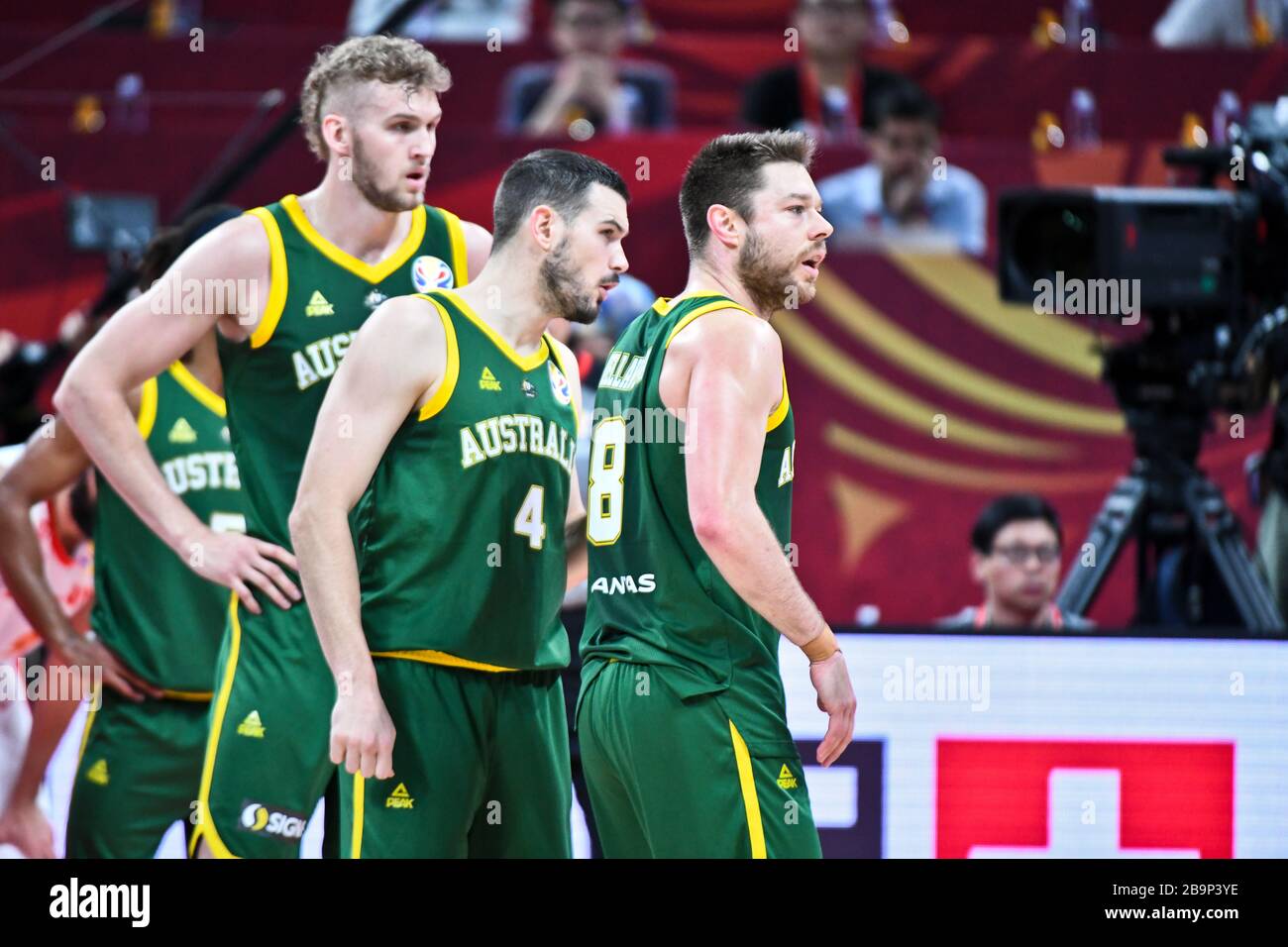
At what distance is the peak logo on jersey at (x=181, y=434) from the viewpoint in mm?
4578

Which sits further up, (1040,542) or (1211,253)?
(1211,253)

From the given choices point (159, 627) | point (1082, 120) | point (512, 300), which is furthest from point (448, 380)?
point (1082, 120)

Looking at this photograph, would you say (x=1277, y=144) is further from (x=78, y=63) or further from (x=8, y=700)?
(x=78, y=63)

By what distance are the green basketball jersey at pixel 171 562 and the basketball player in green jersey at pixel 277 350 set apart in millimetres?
512

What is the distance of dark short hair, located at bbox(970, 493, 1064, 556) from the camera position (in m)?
5.86

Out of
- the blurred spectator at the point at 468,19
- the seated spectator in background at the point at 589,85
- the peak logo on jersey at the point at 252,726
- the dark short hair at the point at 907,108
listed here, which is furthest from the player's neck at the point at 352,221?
the blurred spectator at the point at 468,19

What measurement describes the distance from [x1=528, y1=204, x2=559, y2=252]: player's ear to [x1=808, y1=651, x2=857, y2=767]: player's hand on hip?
3.26 ft

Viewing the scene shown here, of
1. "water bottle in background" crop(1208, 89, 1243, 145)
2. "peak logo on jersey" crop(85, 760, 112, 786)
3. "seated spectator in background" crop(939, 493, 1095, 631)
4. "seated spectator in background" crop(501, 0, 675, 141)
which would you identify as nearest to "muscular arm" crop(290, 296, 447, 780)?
"peak logo on jersey" crop(85, 760, 112, 786)

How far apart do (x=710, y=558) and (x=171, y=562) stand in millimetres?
1782

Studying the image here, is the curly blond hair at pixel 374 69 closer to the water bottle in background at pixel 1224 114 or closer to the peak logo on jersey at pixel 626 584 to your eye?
the peak logo on jersey at pixel 626 584
